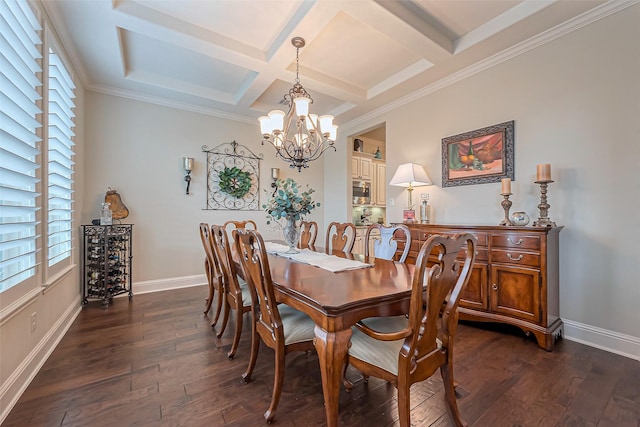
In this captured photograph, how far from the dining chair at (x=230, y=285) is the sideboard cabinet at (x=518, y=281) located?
199 cm

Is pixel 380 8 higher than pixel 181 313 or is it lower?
higher

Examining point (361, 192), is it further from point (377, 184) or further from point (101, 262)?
point (101, 262)

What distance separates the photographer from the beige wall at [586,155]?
2.19m

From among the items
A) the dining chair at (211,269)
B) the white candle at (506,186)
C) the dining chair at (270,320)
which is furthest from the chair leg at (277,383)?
the white candle at (506,186)

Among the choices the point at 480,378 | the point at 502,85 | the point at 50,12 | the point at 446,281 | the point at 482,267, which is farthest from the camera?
the point at 502,85

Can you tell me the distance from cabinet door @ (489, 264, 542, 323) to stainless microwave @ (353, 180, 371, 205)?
320cm

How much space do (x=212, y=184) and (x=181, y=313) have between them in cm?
214

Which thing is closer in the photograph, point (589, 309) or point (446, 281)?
point (446, 281)

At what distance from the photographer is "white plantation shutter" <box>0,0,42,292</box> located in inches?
59.6

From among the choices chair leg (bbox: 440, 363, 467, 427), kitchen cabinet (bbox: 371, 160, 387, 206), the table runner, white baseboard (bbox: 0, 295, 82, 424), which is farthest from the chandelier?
kitchen cabinet (bbox: 371, 160, 387, 206)

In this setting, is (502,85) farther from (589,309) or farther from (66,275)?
(66,275)

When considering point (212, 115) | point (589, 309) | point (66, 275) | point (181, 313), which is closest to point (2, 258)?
point (66, 275)

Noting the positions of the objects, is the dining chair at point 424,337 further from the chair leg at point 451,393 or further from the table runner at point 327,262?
the table runner at point 327,262

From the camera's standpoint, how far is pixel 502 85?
2934 millimetres
